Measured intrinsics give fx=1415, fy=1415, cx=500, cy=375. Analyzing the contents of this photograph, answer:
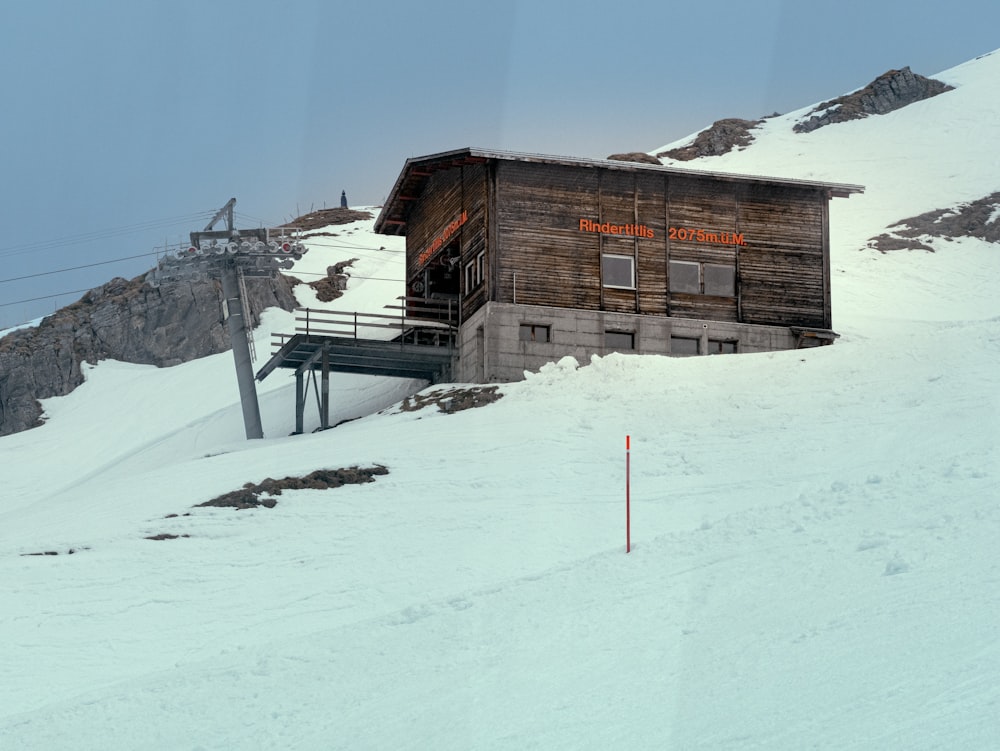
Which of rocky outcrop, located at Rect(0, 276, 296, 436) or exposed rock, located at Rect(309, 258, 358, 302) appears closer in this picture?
rocky outcrop, located at Rect(0, 276, 296, 436)

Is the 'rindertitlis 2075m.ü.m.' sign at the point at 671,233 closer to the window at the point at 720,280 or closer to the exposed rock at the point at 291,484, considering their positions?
the window at the point at 720,280

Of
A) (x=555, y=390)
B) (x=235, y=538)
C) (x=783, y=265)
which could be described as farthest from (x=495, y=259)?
(x=235, y=538)

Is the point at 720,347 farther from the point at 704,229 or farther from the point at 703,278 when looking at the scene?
the point at 704,229

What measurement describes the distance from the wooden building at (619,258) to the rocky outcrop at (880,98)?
196 ft

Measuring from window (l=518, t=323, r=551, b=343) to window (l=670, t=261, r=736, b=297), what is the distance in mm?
3971

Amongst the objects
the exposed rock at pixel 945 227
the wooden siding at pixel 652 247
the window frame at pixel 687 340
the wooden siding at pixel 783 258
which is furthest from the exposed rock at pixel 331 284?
the window frame at pixel 687 340

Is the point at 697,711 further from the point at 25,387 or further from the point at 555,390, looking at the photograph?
the point at 25,387

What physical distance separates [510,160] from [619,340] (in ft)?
17.3

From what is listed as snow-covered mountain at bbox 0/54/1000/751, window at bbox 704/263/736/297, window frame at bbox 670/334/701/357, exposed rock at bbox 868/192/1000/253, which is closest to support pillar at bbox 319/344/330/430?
snow-covered mountain at bbox 0/54/1000/751

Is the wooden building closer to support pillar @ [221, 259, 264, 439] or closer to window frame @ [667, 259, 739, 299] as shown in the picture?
window frame @ [667, 259, 739, 299]

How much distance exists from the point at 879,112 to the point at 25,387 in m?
61.0

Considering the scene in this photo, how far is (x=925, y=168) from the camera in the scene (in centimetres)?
7919

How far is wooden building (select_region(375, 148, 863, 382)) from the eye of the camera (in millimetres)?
34875

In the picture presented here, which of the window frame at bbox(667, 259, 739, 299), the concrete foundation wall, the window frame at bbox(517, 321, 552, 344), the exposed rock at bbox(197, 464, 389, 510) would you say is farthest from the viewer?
the window frame at bbox(667, 259, 739, 299)
